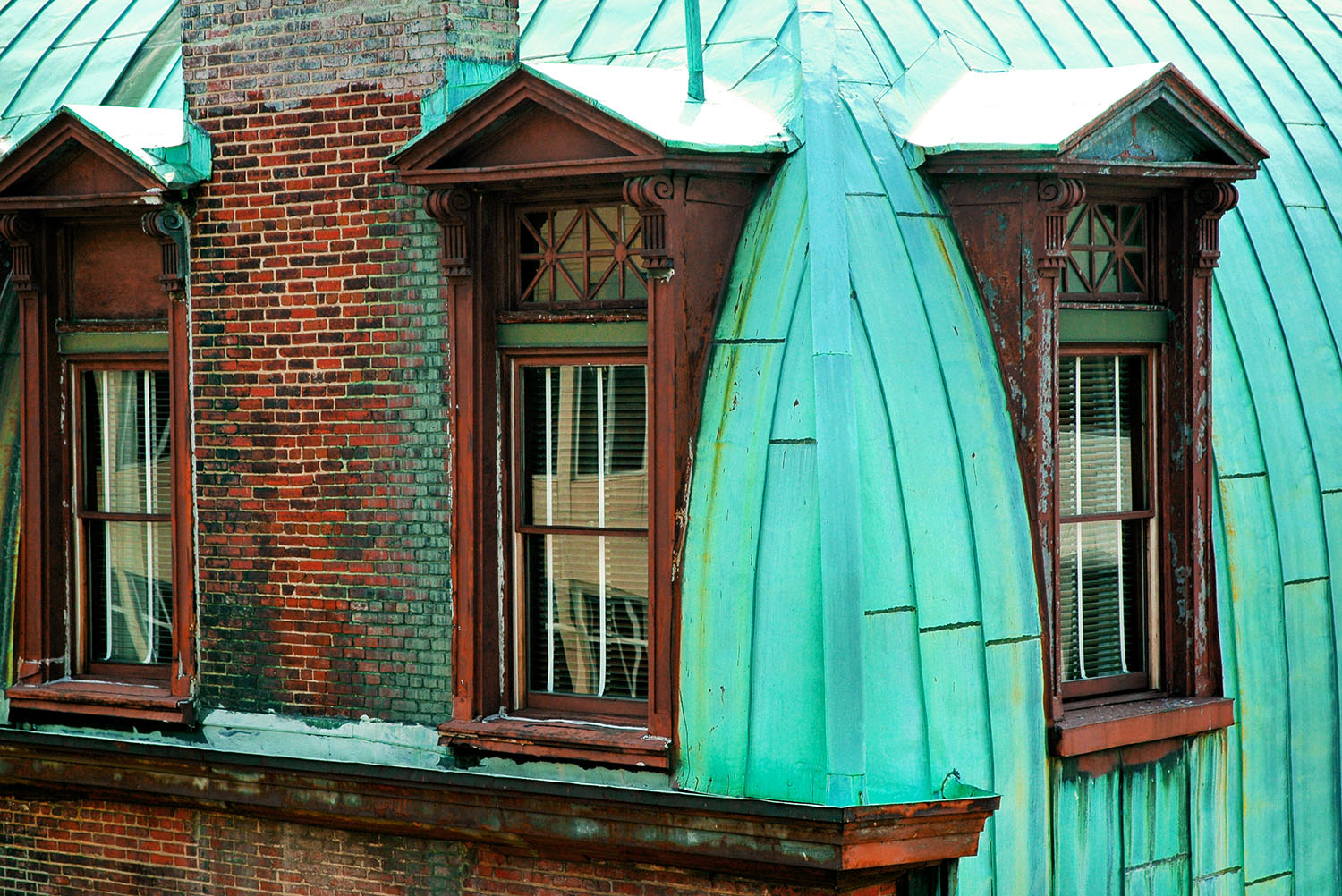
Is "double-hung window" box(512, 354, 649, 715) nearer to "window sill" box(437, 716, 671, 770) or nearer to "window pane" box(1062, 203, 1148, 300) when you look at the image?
"window sill" box(437, 716, 671, 770)

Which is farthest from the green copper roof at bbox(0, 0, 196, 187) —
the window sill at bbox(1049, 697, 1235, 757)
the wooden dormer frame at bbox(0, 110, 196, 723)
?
the window sill at bbox(1049, 697, 1235, 757)

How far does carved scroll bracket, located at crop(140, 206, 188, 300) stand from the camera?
380 inches

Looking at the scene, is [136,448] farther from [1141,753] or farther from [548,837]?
[1141,753]

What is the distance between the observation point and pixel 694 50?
334 inches

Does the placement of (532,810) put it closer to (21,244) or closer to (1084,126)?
(1084,126)

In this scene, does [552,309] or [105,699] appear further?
[105,699]

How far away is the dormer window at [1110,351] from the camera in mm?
8469

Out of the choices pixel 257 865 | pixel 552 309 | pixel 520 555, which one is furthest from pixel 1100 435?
pixel 257 865

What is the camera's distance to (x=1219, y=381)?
31.9 feet

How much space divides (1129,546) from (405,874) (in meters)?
4.29

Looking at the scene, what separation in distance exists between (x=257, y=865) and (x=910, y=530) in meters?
4.24

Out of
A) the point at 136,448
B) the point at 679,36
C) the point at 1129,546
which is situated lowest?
the point at 1129,546

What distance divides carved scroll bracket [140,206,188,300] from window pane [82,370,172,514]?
0.71 metres

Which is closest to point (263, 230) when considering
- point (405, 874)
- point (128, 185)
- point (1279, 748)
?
point (128, 185)
